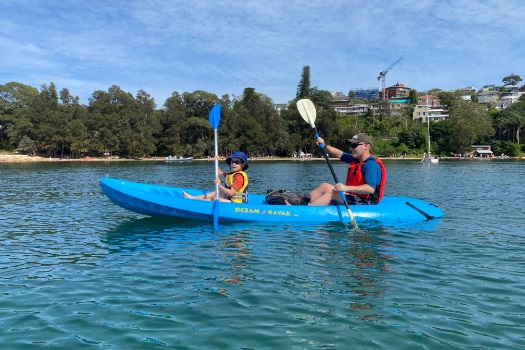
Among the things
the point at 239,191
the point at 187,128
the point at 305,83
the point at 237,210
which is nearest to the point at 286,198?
the point at 239,191

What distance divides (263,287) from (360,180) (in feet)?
15.5

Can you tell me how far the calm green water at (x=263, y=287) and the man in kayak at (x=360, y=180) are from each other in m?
0.85

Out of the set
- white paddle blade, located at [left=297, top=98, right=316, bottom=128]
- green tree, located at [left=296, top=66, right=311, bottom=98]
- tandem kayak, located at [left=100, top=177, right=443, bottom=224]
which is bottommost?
tandem kayak, located at [left=100, top=177, right=443, bottom=224]

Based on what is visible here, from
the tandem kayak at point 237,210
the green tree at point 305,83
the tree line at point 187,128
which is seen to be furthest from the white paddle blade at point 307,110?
the green tree at point 305,83

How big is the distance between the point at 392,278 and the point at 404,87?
169 meters

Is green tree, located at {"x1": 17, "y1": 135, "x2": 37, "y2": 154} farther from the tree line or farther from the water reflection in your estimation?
the water reflection

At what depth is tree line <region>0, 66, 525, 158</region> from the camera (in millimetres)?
75625

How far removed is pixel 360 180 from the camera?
31.4ft

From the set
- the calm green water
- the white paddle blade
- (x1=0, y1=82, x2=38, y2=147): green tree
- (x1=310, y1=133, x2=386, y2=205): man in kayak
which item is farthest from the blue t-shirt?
(x1=0, y1=82, x2=38, y2=147): green tree

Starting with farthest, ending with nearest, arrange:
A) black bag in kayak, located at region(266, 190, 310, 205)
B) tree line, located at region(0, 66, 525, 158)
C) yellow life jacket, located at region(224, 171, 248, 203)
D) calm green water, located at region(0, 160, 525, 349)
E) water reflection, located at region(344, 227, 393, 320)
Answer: tree line, located at region(0, 66, 525, 158) → black bag in kayak, located at region(266, 190, 310, 205) → yellow life jacket, located at region(224, 171, 248, 203) → water reflection, located at region(344, 227, 393, 320) → calm green water, located at region(0, 160, 525, 349)

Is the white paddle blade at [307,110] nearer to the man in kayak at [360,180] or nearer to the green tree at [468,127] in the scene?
the man in kayak at [360,180]

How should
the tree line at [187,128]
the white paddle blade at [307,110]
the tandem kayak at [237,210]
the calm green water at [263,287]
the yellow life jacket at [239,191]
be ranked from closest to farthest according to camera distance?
the calm green water at [263,287]
the tandem kayak at [237,210]
the yellow life jacket at [239,191]
the white paddle blade at [307,110]
the tree line at [187,128]

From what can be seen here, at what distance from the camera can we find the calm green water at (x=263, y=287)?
4.20 m

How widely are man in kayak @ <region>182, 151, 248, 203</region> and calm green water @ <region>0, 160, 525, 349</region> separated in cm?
76
